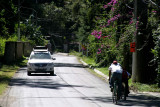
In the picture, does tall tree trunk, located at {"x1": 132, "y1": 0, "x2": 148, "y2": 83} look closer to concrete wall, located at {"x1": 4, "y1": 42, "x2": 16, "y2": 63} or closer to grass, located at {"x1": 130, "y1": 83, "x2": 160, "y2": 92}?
grass, located at {"x1": 130, "y1": 83, "x2": 160, "y2": 92}

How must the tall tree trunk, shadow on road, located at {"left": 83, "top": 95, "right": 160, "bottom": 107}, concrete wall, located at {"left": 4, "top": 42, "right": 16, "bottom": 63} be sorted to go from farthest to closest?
concrete wall, located at {"left": 4, "top": 42, "right": 16, "bottom": 63} < the tall tree trunk < shadow on road, located at {"left": 83, "top": 95, "right": 160, "bottom": 107}

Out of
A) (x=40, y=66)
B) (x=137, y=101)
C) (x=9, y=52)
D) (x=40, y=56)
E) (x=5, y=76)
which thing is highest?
(x=40, y=56)

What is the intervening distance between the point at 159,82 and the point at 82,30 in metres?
35.2

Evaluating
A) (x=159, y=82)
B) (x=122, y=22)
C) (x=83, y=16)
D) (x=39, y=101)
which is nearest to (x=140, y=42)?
(x=159, y=82)

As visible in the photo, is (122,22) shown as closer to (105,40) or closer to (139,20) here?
(105,40)

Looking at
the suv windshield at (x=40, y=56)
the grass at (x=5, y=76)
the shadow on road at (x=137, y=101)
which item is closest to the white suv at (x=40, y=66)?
the suv windshield at (x=40, y=56)

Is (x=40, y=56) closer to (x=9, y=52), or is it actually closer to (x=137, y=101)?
(x=9, y=52)

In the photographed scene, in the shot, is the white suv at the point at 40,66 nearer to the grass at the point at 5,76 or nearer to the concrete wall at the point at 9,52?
the grass at the point at 5,76

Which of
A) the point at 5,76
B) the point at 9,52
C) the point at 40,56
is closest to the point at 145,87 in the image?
the point at 5,76

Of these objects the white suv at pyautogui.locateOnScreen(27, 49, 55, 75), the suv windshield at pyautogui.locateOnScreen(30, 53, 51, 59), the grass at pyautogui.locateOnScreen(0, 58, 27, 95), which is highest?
the suv windshield at pyautogui.locateOnScreen(30, 53, 51, 59)

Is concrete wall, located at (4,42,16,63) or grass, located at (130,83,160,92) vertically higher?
concrete wall, located at (4,42,16,63)

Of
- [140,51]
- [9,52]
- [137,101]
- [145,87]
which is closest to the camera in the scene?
[137,101]

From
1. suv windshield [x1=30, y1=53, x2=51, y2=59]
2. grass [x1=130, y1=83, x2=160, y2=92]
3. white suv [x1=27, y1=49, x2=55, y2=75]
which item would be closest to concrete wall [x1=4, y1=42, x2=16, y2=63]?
suv windshield [x1=30, y1=53, x2=51, y2=59]

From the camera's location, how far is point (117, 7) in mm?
24891
